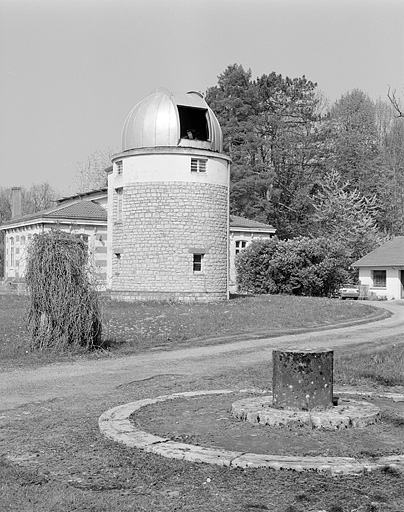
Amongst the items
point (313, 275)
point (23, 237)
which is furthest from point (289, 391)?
→ point (23, 237)

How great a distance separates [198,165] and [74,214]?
529 inches

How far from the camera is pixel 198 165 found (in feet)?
104

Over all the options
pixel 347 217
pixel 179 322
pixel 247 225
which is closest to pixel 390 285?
pixel 247 225

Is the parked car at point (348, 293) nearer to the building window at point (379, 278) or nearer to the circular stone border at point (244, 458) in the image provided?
the building window at point (379, 278)

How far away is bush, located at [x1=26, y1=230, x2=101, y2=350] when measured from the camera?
14.7 metres

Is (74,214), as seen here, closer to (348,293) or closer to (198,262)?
(198,262)

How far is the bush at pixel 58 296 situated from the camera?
14656mm

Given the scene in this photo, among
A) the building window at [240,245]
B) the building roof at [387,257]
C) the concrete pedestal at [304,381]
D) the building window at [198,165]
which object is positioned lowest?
the concrete pedestal at [304,381]

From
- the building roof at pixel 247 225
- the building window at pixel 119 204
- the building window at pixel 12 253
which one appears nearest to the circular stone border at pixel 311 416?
the building window at pixel 119 204

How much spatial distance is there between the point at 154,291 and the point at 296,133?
35.4m

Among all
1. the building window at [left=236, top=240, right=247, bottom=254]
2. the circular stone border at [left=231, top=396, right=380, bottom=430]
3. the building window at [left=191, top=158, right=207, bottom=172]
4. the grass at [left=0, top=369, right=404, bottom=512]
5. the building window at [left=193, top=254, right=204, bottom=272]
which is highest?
the building window at [left=191, top=158, right=207, bottom=172]

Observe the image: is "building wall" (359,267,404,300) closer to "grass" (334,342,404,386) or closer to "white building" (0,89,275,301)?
"white building" (0,89,275,301)

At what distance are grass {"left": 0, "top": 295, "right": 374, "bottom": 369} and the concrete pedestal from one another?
6985 millimetres

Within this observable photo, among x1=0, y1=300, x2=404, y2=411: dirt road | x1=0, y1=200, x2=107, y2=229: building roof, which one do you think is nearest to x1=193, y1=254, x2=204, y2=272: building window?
x1=0, y1=200, x2=107, y2=229: building roof
